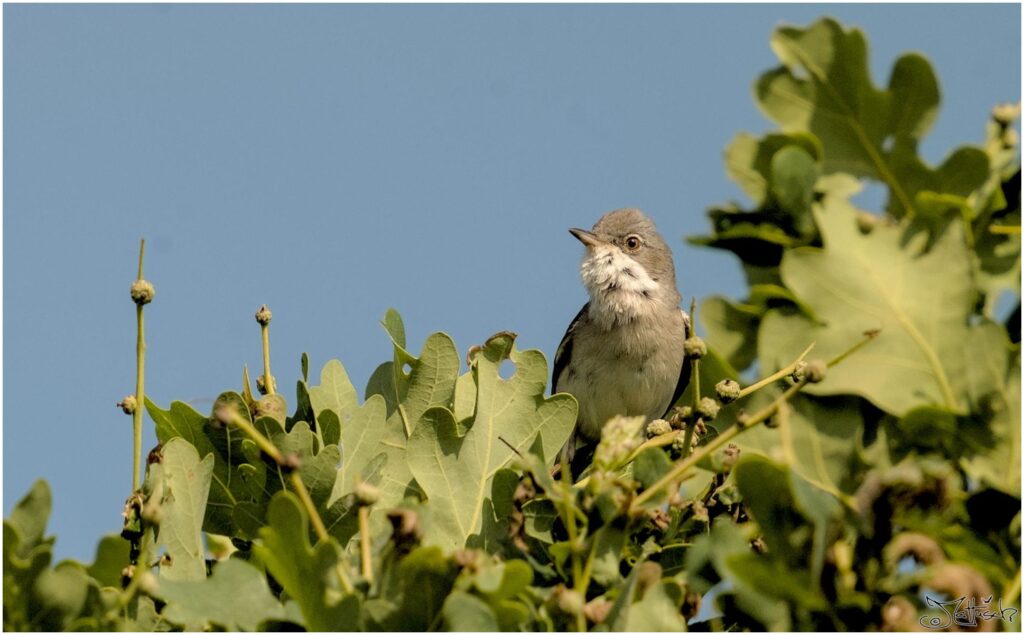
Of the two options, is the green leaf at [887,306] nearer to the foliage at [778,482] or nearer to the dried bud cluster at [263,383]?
the foliage at [778,482]

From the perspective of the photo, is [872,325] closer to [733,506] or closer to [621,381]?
[733,506]

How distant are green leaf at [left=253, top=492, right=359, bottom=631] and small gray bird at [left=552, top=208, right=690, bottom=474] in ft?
18.8

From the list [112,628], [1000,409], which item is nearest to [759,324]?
[1000,409]

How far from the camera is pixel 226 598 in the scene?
2191 mm

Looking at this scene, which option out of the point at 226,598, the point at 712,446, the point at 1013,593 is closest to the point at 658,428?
the point at 712,446

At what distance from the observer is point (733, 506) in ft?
10.0

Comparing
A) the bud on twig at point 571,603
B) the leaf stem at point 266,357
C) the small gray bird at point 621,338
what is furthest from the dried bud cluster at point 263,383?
the small gray bird at point 621,338

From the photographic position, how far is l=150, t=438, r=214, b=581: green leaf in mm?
2760

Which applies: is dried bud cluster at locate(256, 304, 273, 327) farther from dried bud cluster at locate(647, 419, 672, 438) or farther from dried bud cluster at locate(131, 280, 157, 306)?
dried bud cluster at locate(647, 419, 672, 438)

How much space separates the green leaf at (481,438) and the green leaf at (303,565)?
63 cm

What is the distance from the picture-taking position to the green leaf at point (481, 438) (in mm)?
2865

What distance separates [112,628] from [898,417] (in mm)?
1510

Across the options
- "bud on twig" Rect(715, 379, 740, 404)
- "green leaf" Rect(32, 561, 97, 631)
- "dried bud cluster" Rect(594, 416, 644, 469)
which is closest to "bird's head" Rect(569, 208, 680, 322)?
"bud on twig" Rect(715, 379, 740, 404)

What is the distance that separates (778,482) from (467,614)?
1.85ft
